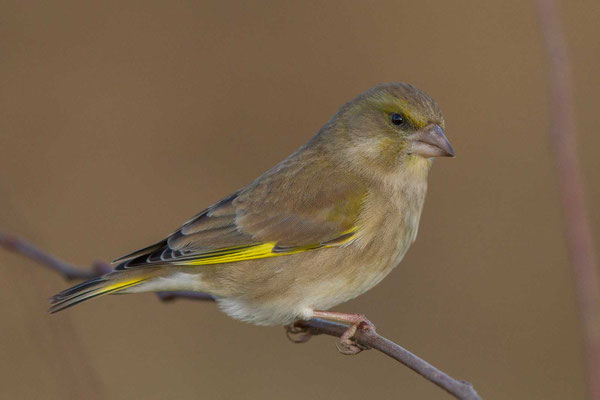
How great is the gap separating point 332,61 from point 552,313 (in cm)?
362

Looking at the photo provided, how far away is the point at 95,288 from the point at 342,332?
4.14ft

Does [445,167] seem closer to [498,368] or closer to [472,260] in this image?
[472,260]

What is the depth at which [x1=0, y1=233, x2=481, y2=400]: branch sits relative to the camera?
2.25 meters

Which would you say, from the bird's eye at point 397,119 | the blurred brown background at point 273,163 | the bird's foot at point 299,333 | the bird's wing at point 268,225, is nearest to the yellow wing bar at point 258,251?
the bird's wing at point 268,225

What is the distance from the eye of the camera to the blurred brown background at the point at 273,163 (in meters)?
7.45

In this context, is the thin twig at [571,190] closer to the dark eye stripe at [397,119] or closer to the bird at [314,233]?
the bird at [314,233]

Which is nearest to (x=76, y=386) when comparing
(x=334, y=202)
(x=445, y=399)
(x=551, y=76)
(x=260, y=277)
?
(x=260, y=277)

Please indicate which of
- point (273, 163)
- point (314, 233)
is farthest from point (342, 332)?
point (273, 163)

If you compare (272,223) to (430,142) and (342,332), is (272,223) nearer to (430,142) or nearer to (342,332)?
(342,332)

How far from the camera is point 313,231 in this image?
448 centimetres

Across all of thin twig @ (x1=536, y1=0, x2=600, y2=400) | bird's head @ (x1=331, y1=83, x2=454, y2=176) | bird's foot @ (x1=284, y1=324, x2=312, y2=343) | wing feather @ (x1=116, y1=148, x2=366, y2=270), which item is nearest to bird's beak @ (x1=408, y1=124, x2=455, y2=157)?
bird's head @ (x1=331, y1=83, x2=454, y2=176)

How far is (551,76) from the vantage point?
164 centimetres

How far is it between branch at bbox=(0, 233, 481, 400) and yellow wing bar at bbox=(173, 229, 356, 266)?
41 cm

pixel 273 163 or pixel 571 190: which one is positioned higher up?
pixel 273 163
